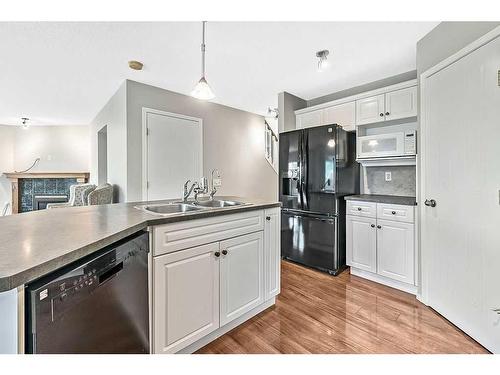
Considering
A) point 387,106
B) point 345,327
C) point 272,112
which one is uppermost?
point 272,112

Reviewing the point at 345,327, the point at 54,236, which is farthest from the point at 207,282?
the point at 345,327

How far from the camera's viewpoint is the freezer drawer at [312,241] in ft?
8.94

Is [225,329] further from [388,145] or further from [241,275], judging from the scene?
[388,145]

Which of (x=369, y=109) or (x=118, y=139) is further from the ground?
(x=369, y=109)

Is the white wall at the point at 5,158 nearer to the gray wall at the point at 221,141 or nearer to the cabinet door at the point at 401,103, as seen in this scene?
the gray wall at the point at 221,141

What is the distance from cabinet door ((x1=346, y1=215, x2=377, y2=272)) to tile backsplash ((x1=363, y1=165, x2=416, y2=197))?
611mm

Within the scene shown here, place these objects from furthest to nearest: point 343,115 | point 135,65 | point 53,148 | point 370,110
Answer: point 53,148
point 343,115
point 370,110
point 135,65

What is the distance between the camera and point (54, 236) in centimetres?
93

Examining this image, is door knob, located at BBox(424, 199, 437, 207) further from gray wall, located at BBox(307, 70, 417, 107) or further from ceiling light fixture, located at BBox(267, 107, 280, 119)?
ceiling light fixture, located at BBox(267, 107, 280, 119)

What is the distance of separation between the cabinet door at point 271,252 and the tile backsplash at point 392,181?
168 cm

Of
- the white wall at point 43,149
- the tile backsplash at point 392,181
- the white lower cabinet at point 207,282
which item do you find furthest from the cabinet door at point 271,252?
the white wall at point 43,149

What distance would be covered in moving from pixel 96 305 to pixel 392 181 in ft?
10.1

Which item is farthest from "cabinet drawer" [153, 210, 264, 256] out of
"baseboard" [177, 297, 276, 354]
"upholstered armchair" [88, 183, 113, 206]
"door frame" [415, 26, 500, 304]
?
"upholstered armchair" [88, 183, 113, 206]
